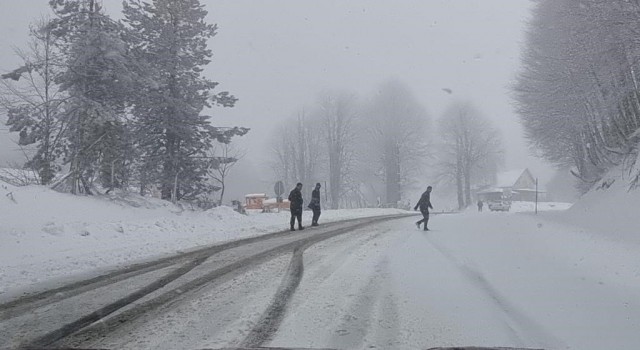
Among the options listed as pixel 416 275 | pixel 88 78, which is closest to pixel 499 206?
pixel 88 78

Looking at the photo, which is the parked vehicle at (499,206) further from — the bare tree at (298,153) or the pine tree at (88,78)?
the pine tree at (88,78)

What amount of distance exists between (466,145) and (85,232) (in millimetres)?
52413

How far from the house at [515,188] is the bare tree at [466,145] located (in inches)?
675

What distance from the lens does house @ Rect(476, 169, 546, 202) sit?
7815 centimetres

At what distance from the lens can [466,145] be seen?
59688 mm

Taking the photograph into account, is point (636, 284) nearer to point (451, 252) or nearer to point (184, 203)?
point (451, 252)

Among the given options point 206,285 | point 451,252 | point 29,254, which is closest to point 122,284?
point 206,285

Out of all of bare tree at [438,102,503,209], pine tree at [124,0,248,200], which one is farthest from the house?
pine tree at [124,0,248,200]

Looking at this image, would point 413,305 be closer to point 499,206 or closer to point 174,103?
point 174,103

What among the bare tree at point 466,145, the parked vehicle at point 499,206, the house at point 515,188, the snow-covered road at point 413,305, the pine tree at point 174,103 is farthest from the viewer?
the house at point 515,188

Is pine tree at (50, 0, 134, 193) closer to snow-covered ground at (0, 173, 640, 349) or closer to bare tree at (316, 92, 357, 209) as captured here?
snow-covered ground at (0, 173, 640, 349)

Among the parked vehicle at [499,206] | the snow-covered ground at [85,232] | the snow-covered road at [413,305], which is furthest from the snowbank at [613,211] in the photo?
the parked vehicle at [499,206]

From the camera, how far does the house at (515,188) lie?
78.2 meters

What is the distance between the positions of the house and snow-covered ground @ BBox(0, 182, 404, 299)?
6402 cm
